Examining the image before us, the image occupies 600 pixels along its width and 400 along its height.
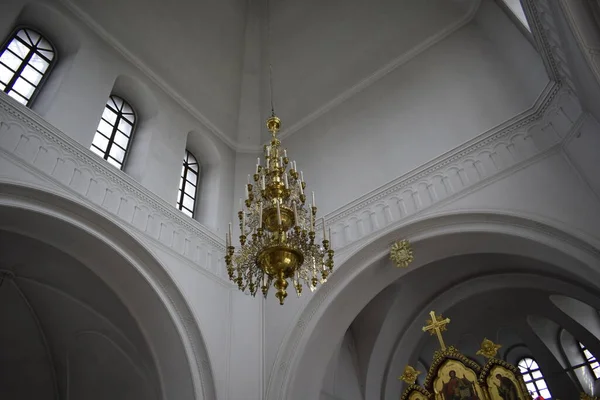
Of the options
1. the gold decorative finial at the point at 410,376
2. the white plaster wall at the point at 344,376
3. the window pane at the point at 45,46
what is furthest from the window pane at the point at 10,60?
the gold decorative finial at the point at 410,376

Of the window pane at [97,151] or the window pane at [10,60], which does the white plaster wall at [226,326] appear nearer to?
the window pane at [97,151]

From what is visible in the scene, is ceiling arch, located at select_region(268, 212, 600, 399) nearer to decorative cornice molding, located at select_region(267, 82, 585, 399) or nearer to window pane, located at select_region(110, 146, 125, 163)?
decorative cornice molding, located at select_region(267, 82, 585, 399)

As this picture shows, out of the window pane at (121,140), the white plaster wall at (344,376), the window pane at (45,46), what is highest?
Answer: the window pane at (45,46)

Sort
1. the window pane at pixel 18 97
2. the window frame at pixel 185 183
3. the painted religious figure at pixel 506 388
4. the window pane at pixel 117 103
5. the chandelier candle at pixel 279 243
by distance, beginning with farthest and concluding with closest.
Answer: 1. the window frame at pixel 185 183
2. the window pane at pixel 117 103
3. the window pane at pixel 18 97
4. the painted religious figure at pixel 506 388
5. the chandelier candle at pixel 279 243

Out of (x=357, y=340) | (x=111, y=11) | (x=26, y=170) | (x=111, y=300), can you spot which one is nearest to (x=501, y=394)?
(x=357, y=340)

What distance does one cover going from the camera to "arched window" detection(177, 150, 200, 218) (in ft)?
30.6

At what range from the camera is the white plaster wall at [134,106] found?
7180 mm

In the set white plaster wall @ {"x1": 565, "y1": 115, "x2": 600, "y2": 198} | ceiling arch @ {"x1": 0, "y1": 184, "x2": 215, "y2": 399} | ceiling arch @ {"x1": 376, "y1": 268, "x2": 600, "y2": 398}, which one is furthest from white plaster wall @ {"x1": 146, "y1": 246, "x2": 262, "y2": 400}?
white plaster wall @ {"x1": 565, "y1": 115, "x2": 600, "y2": 198}

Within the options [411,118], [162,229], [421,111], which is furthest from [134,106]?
[421,111]

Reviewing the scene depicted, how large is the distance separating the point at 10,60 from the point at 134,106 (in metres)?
2.52

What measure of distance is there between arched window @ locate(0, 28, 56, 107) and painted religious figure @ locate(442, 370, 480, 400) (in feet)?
25.1

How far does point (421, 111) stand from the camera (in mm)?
9102

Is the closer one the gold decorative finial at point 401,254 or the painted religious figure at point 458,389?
the painted religious figure at point 458,389

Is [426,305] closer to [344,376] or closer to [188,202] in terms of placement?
[344,376]
